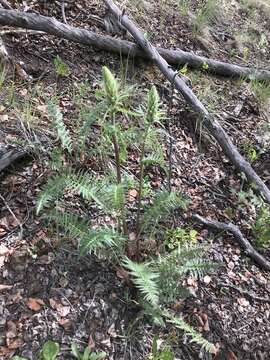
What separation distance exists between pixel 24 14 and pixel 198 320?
2.89 metres

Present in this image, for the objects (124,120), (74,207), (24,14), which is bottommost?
(74,207)

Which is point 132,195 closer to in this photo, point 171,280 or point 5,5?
point 171,280

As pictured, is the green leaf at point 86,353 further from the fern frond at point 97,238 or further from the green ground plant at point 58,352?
the fern frond at point 97,238

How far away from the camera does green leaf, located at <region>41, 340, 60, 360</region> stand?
7.43ft

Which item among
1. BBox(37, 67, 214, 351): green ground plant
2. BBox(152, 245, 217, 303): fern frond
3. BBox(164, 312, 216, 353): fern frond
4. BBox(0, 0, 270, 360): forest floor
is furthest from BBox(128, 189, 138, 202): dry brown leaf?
BBox(164, 312, 216, 353): fern frond

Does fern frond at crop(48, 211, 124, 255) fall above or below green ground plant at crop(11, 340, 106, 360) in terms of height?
above

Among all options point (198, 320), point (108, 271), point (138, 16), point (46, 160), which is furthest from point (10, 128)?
point (138, 16)

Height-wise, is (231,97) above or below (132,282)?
above

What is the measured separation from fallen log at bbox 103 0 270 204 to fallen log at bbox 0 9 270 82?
106 millimetres

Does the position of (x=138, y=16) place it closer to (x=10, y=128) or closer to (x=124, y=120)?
(x=124, y=120)

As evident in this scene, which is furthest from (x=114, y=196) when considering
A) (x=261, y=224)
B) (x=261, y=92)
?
(x=261, y=92)

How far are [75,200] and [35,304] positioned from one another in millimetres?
799

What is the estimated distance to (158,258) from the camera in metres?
2.76

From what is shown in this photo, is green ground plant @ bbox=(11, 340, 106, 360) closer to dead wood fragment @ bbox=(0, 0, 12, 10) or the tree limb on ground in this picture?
the tree limb on ground
